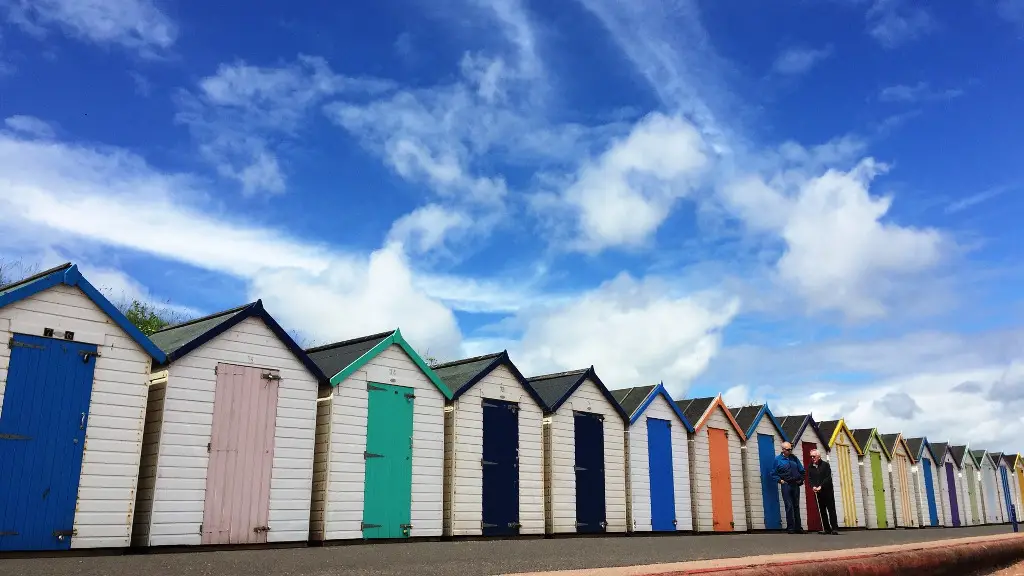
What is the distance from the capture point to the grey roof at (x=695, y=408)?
75.7 feet

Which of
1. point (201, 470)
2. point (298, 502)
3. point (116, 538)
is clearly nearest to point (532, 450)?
point (298, 502)

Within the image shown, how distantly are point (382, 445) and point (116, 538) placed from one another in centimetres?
488

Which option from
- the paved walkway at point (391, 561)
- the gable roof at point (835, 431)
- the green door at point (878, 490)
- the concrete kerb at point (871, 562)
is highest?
the gable roof at point (835, 431)

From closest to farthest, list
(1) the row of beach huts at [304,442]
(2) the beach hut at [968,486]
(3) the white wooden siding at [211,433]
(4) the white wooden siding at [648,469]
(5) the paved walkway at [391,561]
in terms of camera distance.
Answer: (5) the paved walkway at [391,561], (1) the row of beach huts at [304,442], (3) the white wooden siding at [211,433], (4) the white wooden siding at [648,469], (2) the beach hut at [968,486]

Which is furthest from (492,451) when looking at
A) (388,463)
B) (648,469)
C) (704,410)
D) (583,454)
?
(704,410)

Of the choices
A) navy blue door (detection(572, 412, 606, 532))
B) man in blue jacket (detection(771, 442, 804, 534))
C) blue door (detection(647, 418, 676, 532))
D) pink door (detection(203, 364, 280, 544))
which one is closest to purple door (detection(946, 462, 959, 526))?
man in blue jacket (detection(771, 442, 804, 534))

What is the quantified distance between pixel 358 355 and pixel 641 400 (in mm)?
8462

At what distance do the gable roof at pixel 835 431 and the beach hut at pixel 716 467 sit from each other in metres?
5.52

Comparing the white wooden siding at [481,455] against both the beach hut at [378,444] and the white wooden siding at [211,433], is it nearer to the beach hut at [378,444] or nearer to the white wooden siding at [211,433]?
the beach hut at [378,444]

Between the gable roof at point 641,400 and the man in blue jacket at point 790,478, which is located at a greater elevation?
the gable roof at point 641,400

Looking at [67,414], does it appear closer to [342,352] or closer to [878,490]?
[342,352]

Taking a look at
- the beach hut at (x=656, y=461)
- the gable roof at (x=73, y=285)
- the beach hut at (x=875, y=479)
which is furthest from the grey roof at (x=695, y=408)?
the gable roof at (x=73, y=285)

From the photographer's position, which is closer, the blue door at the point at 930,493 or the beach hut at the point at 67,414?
the beach hut at the point at 67,414

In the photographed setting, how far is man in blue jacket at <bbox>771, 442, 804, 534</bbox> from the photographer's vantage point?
23.0 m
